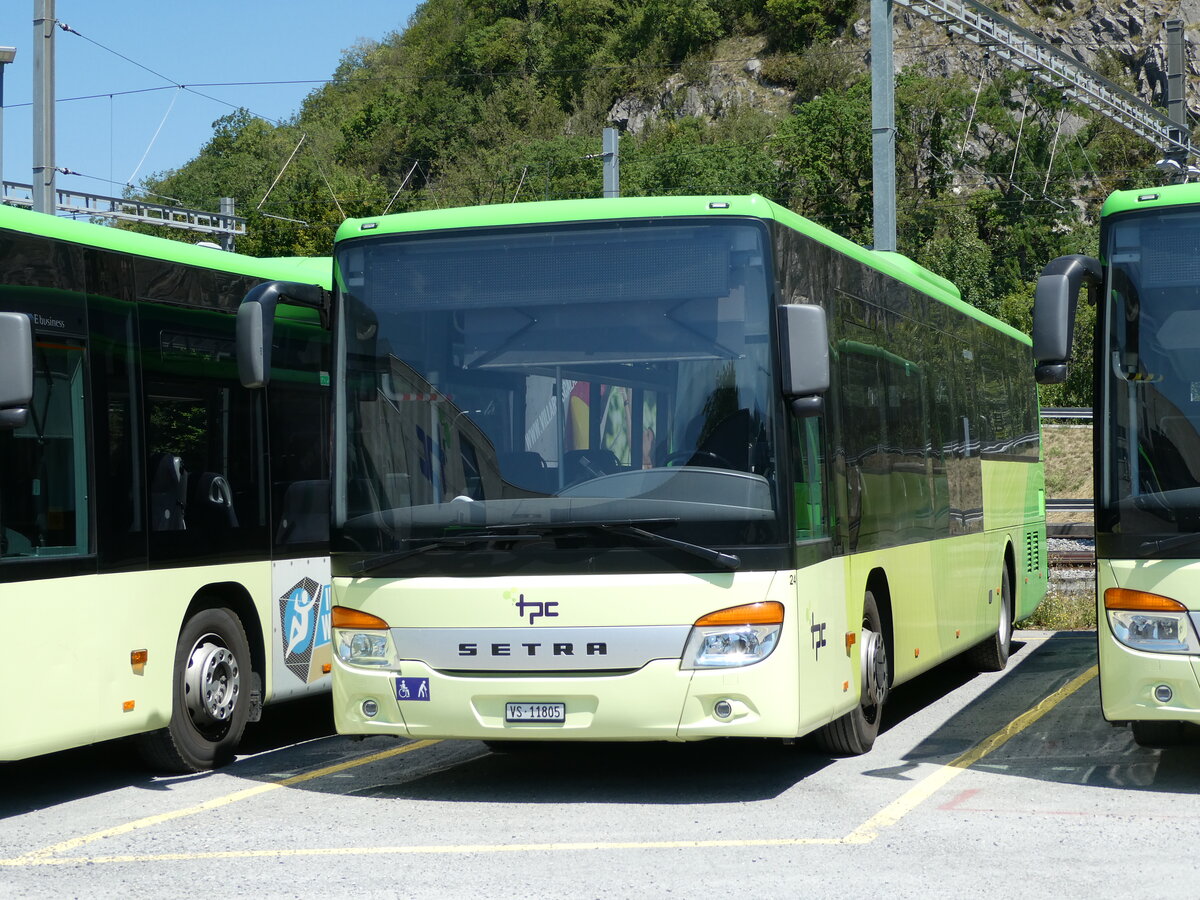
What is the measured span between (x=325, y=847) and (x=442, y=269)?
2930mm

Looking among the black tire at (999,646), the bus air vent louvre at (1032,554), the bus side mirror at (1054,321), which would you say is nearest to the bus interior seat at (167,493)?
the bus side mirror at (1054,321)

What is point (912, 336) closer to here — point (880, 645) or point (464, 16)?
point (880, 645)

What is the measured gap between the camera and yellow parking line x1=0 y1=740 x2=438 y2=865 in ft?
24.9

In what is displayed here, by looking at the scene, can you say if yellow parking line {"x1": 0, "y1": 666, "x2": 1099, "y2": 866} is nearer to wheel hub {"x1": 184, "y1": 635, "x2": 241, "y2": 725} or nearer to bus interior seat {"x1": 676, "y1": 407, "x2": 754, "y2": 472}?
wheel hub {"x1": 184, "y1": 635, "x2": 241, "y2": 725}

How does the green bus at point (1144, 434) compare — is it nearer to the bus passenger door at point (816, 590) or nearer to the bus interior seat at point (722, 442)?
the bus passenger door at point (816, 590)

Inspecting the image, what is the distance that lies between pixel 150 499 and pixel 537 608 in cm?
252

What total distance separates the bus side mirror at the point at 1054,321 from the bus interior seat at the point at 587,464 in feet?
7.02

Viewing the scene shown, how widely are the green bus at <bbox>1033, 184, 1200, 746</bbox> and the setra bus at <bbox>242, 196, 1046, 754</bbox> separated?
1.38m

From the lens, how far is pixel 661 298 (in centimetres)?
830

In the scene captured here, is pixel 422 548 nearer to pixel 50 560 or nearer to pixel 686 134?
pixel 50 560

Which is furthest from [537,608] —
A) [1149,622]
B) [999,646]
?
[999,646]

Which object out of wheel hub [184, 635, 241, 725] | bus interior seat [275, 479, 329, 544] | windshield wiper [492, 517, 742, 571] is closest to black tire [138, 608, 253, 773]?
wheel hub [184, 635, 241, 725]

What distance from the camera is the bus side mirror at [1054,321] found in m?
8.34

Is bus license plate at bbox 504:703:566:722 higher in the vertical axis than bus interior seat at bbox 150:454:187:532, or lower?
lower
